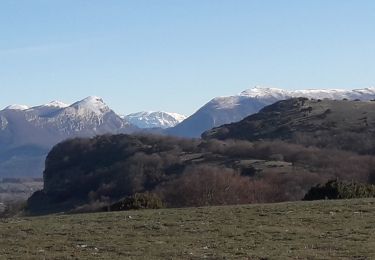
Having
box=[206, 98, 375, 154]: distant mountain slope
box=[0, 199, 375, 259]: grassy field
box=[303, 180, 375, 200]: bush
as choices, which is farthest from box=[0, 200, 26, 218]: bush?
box=[0, 199, 375, 259]: grassy field

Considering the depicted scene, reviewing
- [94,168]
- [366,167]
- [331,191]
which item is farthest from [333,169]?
[331,191]

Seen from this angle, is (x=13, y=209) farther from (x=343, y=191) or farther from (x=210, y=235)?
(x=210, y=235)

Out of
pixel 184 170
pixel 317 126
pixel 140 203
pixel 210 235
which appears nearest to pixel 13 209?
pixel 184 170

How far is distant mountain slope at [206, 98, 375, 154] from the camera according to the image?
445 feet

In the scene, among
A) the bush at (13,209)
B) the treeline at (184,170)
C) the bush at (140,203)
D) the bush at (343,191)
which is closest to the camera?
the bush at (343,191)

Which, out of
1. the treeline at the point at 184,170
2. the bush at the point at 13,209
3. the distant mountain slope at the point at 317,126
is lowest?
the bush at the point at 13,209

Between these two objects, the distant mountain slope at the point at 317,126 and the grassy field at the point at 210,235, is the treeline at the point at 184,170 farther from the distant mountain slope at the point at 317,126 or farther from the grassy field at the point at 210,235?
the grassy field at the point at 210,235

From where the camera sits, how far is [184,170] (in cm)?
11638

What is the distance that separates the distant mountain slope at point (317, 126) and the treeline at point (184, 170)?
9856 millimetres

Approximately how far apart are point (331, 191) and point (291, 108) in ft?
511

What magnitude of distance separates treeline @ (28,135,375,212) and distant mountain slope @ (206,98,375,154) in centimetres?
986

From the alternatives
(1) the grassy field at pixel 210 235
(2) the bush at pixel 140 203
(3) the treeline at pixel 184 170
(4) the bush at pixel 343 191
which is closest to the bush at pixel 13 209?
(3) the treeline at pixel 184 170

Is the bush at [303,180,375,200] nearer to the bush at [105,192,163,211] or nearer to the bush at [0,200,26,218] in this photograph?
the bush at [105,192,163,211]

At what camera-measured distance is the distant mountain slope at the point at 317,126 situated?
136m
